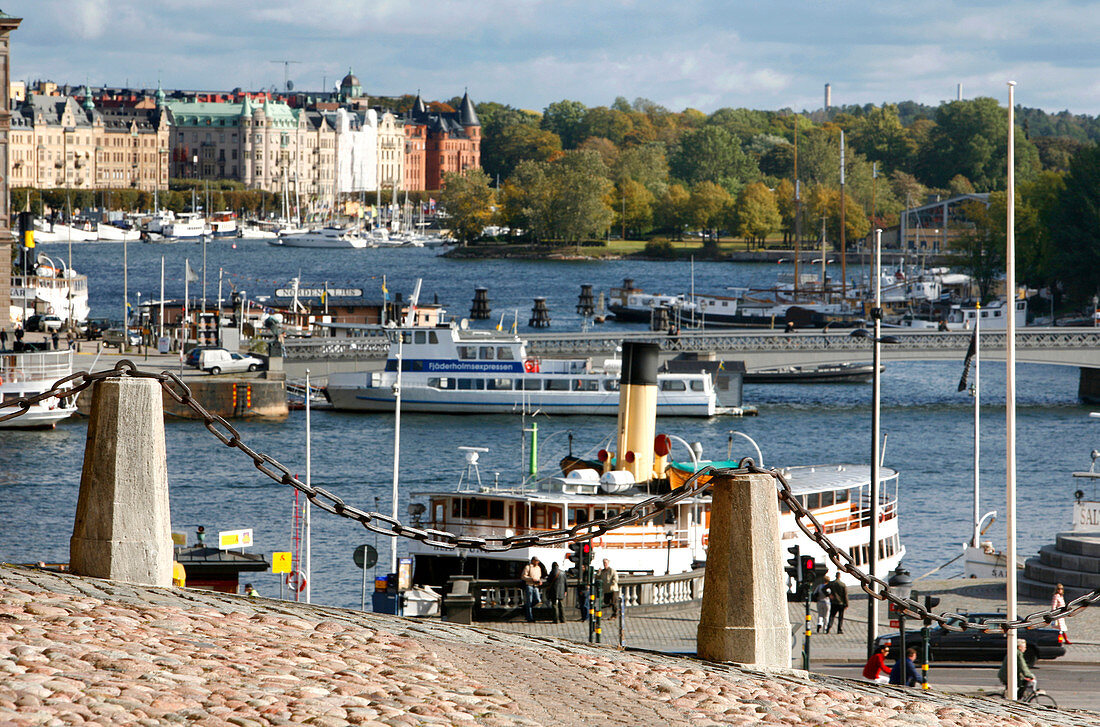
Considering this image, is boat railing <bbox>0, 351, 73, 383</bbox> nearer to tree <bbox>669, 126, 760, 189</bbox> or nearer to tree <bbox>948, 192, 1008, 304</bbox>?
tree <bbox>948, 192, 1008, 304</bbox>

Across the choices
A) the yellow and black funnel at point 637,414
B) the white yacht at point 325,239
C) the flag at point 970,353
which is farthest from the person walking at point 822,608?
the white yacht at point 325,239

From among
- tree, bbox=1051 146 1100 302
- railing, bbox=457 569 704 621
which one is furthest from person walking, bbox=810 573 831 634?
tree, bbox=1051 146 1100 302

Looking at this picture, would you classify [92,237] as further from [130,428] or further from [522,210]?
[130,428]

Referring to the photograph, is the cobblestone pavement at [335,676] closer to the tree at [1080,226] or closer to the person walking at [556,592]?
the person walking at [556,592]

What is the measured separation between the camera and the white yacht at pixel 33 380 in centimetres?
4256

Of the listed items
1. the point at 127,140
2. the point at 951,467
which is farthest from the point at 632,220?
the point at 951,467

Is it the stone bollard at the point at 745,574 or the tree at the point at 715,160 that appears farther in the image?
the tree at the point at 715,160

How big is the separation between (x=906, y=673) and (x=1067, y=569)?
8.00m

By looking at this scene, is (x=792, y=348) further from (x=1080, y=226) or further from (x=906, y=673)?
(x=906, y=673)

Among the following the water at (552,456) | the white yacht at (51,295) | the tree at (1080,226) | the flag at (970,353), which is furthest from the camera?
the tree at (1080,226)

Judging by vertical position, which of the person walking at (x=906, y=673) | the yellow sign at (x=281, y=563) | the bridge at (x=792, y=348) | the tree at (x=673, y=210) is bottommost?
the yellow sign at (x=281, y=563)

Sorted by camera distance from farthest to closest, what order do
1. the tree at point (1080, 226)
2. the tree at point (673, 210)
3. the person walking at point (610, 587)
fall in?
the tree at point (673, 210)
the tree at point (1080, 226)
the person walking at point (610, 587)

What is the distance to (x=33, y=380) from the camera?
4341 cm

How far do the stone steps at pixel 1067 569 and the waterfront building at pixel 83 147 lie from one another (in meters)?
174
